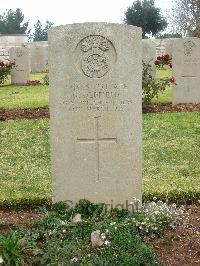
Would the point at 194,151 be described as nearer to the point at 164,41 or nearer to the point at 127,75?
the point at 127,75

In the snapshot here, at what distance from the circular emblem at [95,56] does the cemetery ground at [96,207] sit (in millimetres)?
1203

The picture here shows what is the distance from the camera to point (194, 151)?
871 cm

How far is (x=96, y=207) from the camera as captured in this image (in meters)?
5.18

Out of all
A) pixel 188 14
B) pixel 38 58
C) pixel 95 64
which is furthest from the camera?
pixel 188 14

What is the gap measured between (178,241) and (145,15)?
42.0 meters

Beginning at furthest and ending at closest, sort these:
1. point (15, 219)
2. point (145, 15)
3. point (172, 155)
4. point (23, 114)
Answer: point (145, 15) → point (23, 114) → point (172, 155) → point (15, 219)

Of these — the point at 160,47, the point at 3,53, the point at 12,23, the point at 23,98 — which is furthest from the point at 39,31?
the point at 23,98

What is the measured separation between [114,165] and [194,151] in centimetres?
368

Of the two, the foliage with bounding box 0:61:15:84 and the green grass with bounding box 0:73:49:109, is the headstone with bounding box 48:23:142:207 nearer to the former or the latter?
the green grass with bounding box 0:73:49:109

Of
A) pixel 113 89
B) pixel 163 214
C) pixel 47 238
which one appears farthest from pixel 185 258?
pixel 113 89

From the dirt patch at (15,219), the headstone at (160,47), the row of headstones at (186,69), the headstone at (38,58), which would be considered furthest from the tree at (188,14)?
the dirt patch at (15,219)

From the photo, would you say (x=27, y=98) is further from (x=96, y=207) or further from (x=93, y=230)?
(x=93, y=230)

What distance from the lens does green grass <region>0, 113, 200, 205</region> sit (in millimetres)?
6371

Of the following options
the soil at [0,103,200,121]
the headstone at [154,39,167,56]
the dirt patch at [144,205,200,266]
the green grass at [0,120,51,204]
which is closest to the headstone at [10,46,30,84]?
the soil at [0,103,200,121]
